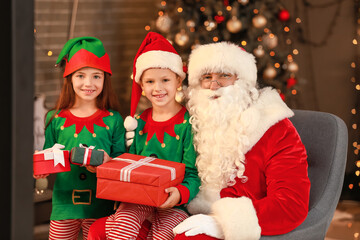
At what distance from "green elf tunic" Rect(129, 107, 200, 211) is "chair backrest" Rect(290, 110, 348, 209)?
574 mm

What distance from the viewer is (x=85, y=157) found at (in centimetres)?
192

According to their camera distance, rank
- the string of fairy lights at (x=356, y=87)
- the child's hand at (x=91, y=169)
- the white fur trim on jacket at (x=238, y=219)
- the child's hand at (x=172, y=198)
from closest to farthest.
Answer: the white fur trim on jacket at (x=238, y=219), the child's hand at (x=172, y=198), the child's hand at (x=91, y=169), the string of fairy lights at (x=356, y=87)

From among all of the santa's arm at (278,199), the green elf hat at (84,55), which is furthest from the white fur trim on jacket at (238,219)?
the green elf hat at (84,55)

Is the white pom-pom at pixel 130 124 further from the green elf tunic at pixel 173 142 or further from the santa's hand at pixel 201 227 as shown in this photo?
the santa's hand at pixel 201 227

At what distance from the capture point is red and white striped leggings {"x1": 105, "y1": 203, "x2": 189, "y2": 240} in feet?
6.15

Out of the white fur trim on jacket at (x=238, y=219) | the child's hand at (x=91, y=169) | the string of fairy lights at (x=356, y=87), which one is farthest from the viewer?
the string of fairy lights at (x=356, y=87)

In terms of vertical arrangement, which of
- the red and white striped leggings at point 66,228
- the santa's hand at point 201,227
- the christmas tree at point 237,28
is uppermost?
the christmas tree at point 237,28

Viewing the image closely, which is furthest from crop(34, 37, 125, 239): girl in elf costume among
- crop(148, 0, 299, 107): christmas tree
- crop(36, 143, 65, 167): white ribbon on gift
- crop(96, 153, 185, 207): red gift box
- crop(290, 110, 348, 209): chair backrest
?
crop(148, 0, 299, 107): christmas tree

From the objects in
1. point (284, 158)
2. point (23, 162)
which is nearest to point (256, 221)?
point (284, 158)

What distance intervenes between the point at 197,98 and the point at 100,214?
2.52 ft

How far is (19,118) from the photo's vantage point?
67 centimetres

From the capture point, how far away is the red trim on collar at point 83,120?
2240mm

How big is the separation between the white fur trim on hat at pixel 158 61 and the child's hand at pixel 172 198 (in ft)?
2.05

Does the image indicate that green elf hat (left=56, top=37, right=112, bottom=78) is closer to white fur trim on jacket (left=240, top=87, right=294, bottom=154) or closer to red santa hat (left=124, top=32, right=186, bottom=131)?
red santa hat (left=124, top=32, right=186, bottom=131)
